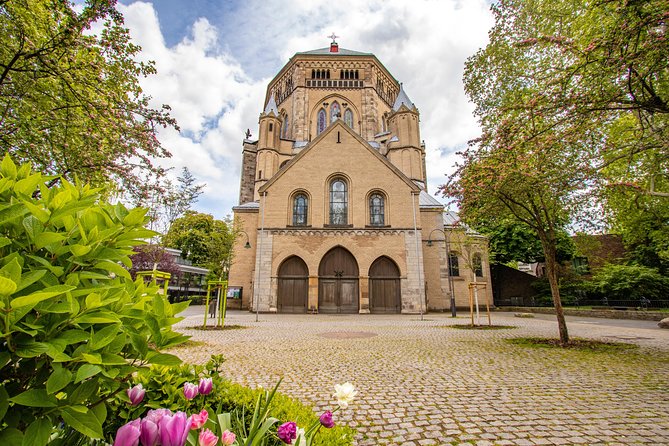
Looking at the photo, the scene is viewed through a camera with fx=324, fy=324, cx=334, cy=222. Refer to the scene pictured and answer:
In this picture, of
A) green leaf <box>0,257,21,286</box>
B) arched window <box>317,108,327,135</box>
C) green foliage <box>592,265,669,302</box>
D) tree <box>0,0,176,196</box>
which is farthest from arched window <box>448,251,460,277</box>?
green leaf <box>0,257,21,286</box>

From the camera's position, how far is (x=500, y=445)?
308cm

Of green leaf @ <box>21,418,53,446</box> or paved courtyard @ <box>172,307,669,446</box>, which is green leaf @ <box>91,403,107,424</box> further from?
paved courtyard @ <box>172,307,669,446</box>

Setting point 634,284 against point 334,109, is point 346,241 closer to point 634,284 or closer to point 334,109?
point 634,284

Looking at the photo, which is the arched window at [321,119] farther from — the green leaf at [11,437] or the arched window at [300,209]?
the green leaf at [11,437]

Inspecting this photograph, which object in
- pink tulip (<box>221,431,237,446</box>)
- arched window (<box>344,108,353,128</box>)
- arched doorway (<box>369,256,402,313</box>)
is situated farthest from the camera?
arched window (<box>344,108,353,128</box>)

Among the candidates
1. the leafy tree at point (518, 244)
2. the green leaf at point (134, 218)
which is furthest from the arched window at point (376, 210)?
the green leaf at point (134, 218)

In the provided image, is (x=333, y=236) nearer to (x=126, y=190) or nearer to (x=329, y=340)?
(x=329, y=340)

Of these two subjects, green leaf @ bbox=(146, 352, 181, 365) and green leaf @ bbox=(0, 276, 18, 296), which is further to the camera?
green leaf @ bbox=(146, 352, 181, 365)

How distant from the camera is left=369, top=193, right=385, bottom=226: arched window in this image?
23766 mm

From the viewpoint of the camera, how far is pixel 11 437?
931 mm

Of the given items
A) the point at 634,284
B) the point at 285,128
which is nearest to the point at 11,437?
the point at 634,284

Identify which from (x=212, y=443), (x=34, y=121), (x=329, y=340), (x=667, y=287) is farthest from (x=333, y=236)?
(x=667, y=287)

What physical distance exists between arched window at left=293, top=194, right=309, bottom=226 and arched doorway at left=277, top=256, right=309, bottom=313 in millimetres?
2945

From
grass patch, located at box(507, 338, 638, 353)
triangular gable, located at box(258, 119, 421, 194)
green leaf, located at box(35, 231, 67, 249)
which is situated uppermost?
triangular gable, located at box(258, 119, 421, 194)
